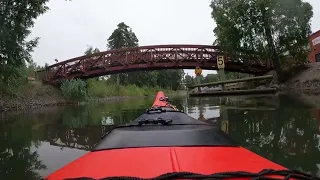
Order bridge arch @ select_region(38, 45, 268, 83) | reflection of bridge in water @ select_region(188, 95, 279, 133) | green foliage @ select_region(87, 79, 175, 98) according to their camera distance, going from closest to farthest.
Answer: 1. reflection of bridge in water @ select_region(188, 95, 279, 133)
2. bridge arch @ select_region(38, 45, 268, 83)
3. green foliage @ select_region(87, 79, 175, 98)

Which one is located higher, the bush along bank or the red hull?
the bush along bank

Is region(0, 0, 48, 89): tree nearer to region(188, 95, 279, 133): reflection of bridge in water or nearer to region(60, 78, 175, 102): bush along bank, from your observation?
region(60, 78, 175, 102): bush along bank

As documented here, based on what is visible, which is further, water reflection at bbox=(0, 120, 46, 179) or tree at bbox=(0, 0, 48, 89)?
tree at bbox=(0, 0, 48, 89)

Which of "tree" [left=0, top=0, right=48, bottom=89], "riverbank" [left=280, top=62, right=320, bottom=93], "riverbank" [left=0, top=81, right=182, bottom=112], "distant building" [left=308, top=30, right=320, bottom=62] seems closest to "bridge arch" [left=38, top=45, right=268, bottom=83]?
"riverbank" [left=0, top=81, right=182, bottom=112]

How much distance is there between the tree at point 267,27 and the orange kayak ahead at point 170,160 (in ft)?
66.5

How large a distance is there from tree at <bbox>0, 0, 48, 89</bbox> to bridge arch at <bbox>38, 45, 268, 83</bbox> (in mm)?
11423

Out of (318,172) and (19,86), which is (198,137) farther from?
(19,86)

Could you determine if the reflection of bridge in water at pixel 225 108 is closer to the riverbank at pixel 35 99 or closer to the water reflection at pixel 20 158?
the water reflection at pixel 20 158

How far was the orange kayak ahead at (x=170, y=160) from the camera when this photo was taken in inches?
42.4

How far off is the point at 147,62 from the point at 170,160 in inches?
959

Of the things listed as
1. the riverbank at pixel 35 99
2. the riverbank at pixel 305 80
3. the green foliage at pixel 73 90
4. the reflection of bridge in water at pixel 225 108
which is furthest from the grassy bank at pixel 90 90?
the riverbank at pixel 305 80

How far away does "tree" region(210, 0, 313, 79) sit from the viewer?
19.6 meters

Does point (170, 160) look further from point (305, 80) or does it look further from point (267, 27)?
point (267, 27)

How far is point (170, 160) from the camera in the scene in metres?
1.26
